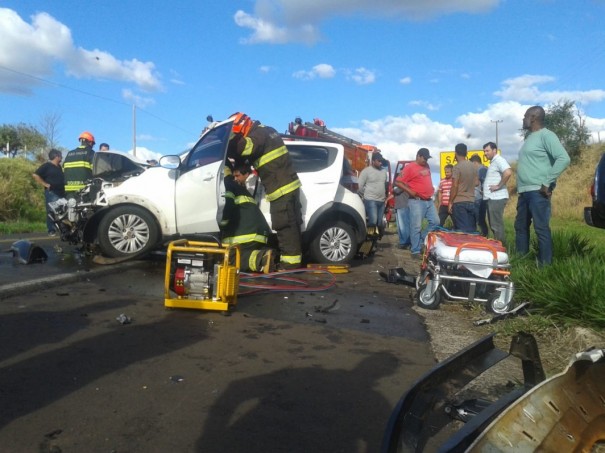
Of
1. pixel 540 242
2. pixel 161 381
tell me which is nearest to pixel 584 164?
pixel 540 242

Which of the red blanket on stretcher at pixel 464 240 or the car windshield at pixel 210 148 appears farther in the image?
the car windshield at pixel 210 148

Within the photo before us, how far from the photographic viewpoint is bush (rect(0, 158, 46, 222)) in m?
16.1

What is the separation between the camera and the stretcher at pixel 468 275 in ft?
17.2

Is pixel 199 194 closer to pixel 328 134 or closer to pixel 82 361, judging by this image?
pixel 82 361

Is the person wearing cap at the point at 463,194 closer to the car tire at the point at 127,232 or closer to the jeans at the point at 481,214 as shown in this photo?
the jeans at the point at 481,214

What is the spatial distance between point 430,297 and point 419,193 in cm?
475

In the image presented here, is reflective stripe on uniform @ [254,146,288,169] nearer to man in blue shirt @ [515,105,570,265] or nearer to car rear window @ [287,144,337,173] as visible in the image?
car rear window @ [287,144,337,173]

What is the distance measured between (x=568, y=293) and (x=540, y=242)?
1734mm

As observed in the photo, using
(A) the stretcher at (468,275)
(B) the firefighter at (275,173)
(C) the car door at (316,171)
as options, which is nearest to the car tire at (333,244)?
(C) the car door at (316,171)

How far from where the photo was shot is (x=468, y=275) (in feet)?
18.5

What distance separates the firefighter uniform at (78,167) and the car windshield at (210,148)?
3.61 meters

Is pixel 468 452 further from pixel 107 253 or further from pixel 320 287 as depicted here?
pixel 107 253

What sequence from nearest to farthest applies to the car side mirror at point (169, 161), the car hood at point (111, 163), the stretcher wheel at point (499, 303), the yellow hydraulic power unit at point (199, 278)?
the yellow hydraulic power unit at point (199, 278) → the stretcher wheel at point (499, 303) → the car side mirror at point (169, 161) → the car hood at point (111, 163)

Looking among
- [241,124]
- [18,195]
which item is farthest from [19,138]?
[241,124]
